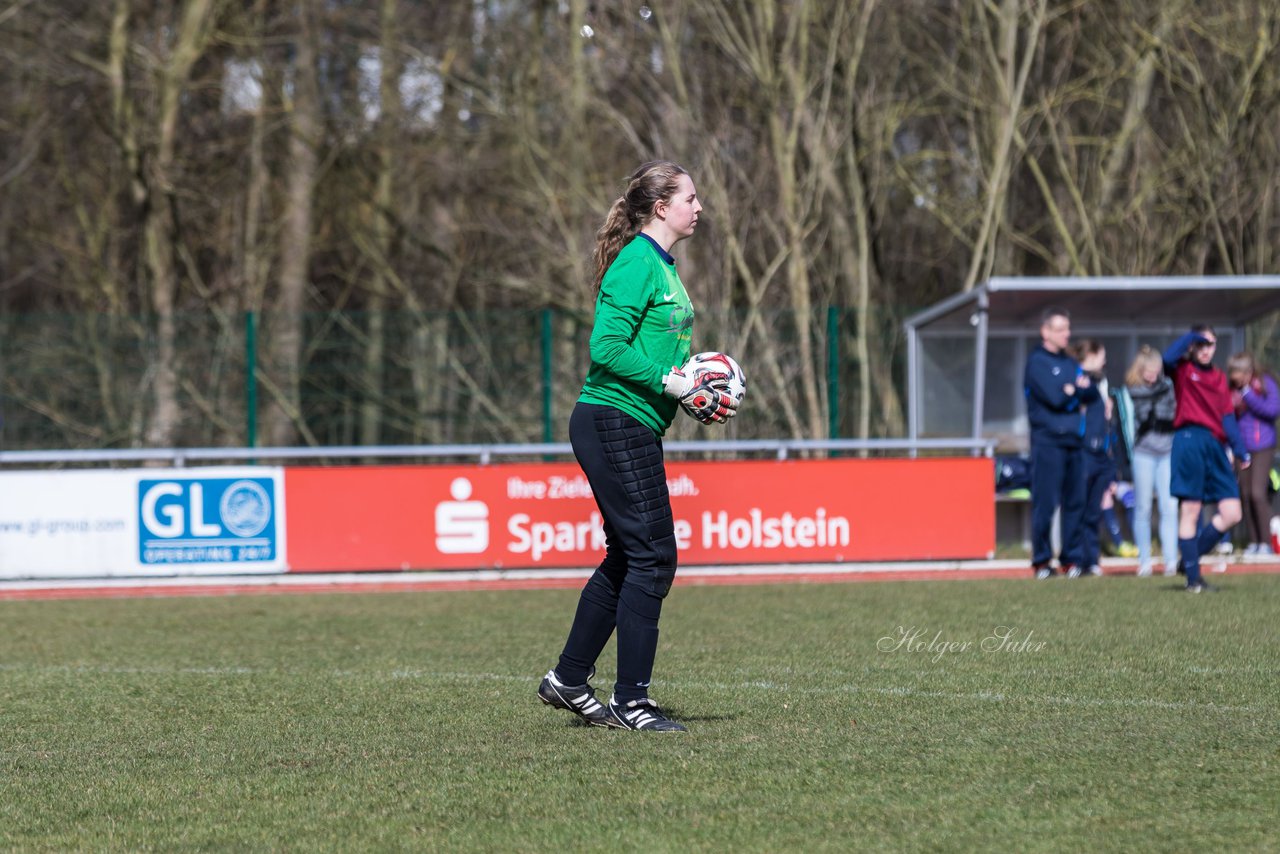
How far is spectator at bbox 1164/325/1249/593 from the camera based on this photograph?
1124 centimetres

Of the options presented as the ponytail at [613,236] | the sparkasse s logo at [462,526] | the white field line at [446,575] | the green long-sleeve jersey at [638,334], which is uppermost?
the ponytail at [613,236]

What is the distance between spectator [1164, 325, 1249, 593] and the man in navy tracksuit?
1.79m

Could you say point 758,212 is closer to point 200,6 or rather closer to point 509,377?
point 509,377

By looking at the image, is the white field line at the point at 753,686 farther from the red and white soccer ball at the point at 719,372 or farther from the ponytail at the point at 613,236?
the ponytail at the point at 613,236

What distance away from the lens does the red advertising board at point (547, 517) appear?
14750mm

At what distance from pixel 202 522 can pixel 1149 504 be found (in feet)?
27.3

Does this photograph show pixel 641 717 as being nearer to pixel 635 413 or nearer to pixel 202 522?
pixel 635 413

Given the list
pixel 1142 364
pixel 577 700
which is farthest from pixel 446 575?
pixel 577 700

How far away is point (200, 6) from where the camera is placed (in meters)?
24.5

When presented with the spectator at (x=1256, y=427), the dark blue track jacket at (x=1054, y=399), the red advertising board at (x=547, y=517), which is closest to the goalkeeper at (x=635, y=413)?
the dark blue track jacket at (x=1054, y=399)

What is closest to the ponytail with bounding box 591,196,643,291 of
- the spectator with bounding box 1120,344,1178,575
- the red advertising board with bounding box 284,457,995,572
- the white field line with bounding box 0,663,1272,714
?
the white field line with bounding box 0,663,1272,714

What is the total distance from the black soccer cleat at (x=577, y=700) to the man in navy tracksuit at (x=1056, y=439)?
783cm

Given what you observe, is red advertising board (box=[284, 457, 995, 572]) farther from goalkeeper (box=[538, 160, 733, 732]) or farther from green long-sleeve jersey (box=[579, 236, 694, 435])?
green long-sleeve jersey (box=[579, 236, 694, 435])

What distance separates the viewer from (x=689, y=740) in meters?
5.89
